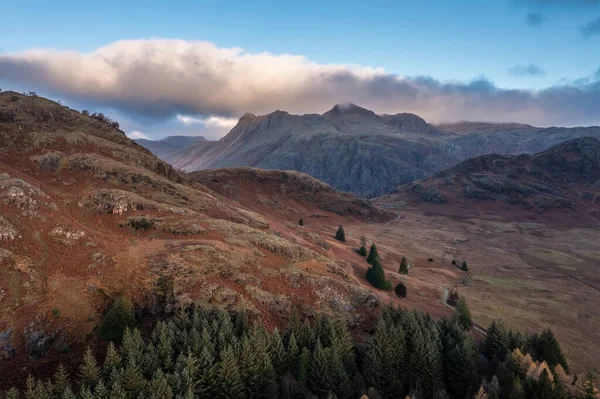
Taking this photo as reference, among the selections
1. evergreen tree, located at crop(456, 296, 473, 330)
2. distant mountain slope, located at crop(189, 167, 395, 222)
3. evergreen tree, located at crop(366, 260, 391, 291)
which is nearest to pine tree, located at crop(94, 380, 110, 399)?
evergreen tree, located at crop(456, 296, 473, 330)

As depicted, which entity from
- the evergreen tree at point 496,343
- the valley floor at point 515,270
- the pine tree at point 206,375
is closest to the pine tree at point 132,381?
the pine tree at point 206,375

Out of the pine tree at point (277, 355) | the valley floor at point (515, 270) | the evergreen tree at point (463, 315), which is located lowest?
the valley floor at point (515, 270)

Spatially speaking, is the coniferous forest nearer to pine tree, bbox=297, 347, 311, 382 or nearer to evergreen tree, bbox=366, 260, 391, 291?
pine tree, bbox=297, 347, 311, 382

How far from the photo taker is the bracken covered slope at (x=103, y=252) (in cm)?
2898

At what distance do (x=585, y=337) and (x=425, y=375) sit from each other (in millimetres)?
33834

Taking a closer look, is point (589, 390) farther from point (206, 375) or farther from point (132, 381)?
point (132, 381)

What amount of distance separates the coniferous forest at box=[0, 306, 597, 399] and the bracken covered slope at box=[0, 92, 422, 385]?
3626 millimetres

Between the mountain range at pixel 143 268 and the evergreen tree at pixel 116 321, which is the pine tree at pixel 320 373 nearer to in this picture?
the mountain range at pixel 143 268

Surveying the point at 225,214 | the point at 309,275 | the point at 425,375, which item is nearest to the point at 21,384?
the point at 309,275

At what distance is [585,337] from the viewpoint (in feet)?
155

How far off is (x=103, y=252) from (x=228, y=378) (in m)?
20.6

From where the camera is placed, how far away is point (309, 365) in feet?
95.5

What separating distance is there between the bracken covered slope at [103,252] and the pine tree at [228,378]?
9.68 meters

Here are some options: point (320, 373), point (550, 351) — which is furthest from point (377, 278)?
point (320, 373)
